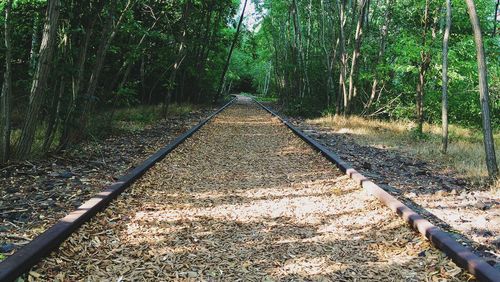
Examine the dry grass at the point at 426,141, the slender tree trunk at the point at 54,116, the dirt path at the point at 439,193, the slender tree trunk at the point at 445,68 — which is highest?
the slender tree trunk at the point at 445,68

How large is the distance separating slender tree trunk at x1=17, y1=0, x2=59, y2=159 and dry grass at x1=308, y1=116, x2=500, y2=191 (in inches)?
281

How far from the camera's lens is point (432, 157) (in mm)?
9602

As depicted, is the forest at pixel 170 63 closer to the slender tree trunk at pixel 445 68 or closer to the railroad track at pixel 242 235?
the slender tree trunk at pixel 445 68

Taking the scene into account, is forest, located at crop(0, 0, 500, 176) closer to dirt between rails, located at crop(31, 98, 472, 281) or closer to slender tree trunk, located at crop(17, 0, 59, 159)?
slender tree trunk, located at crop(17, 0, 59, 159)

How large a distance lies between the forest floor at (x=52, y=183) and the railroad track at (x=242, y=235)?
0.31 m

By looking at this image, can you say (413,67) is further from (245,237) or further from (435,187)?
(245,237)

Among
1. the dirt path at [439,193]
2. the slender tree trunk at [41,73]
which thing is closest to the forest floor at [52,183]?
the slender tree trunk at [41,73]

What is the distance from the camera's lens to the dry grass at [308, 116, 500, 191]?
859cm

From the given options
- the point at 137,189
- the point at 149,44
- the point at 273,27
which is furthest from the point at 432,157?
the point at 273,27

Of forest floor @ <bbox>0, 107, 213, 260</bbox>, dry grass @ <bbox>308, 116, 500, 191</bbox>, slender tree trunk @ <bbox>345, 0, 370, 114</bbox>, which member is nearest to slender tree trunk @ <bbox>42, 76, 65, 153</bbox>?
forest floor @ <bbox>0, 107, 213, 260</bbox>

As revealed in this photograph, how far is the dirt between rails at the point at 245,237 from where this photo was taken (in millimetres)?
3793

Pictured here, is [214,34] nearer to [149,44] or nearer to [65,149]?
[149,44]

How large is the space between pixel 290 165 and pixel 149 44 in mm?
8071

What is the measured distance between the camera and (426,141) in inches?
494
